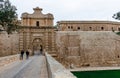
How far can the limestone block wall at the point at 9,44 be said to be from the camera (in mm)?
37938

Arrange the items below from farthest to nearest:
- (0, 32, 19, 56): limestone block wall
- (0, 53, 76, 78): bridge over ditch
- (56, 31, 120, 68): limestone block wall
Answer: (56, 31, 120, 68): limestone block wall
(0, 32, 19, 56): limestone block wall
(0, 53, 76, 78): bridge over ditch

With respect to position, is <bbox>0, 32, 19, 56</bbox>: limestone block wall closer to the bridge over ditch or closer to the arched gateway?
the arched gateway

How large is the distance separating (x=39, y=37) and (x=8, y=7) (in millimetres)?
22234

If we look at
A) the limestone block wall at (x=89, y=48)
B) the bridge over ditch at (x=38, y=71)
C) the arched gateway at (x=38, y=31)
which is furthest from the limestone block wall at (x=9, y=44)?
the bridge over ditch at (x=38, y=71)

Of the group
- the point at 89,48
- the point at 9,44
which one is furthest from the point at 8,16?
the point at 89,48

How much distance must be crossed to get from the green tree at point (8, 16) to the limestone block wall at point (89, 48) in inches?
918

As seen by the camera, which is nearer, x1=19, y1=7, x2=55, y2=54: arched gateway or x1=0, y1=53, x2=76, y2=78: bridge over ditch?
x1=0, y1=53, x2=76, y2=78: bridge over ditch

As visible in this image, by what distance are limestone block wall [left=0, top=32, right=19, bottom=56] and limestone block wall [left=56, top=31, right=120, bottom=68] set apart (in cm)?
608

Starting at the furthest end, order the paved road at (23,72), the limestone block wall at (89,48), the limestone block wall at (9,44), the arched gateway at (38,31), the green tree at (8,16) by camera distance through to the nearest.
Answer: the limestone block wall at (89,48)
the limestone block wall at (9,44)
the arched gateway at (38,31)
the green tree at (8,16)
the paved road at (23,72)

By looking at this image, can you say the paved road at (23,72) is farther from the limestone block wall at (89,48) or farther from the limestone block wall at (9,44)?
the limestone block wall at (89,48)

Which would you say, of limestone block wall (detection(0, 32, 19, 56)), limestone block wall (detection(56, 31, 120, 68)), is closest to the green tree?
limestone block wall (detection(0, 32, 19, 56))

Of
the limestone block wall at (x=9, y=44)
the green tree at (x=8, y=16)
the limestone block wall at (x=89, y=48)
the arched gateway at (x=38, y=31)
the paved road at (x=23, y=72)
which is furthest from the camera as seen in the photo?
the limestone block wall at (x=89, y=48)

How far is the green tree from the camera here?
572 inches

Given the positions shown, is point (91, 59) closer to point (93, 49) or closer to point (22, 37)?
point (93, 49)
